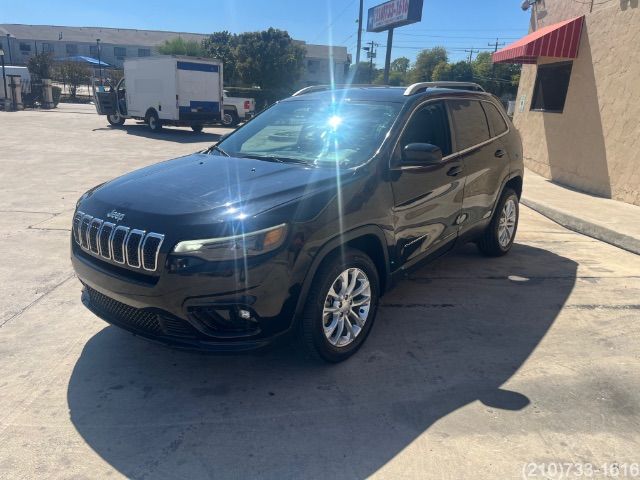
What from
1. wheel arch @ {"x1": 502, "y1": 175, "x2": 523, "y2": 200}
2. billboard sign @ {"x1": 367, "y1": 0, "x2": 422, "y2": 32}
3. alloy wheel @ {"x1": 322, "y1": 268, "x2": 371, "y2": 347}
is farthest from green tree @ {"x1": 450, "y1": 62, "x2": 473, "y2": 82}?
alloy wheel @ {"x1": 322, "y1": 268, "x2": 371, "y2": 347}

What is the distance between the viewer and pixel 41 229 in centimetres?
630

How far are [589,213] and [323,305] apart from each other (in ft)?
20.4

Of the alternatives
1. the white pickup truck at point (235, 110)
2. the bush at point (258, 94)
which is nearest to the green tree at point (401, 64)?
the bush at point (258, 94)

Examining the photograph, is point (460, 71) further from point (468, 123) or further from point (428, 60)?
point (468, 123)

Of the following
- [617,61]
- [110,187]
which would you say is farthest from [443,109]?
[617,61]

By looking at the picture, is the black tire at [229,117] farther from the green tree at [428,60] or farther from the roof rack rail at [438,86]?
the green tree at [428,60]

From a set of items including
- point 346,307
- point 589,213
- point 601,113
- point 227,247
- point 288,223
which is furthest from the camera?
point 601,113

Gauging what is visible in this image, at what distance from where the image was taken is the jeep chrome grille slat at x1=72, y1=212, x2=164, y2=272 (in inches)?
112

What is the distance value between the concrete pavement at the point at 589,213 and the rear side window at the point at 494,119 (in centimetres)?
240

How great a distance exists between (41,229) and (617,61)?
9.53 metres

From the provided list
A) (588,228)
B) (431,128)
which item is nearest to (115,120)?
(588,228)

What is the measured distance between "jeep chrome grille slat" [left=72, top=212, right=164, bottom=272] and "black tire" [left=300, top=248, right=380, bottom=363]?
93cm

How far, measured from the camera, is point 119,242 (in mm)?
2965

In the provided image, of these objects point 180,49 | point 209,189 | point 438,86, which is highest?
point 180,49
